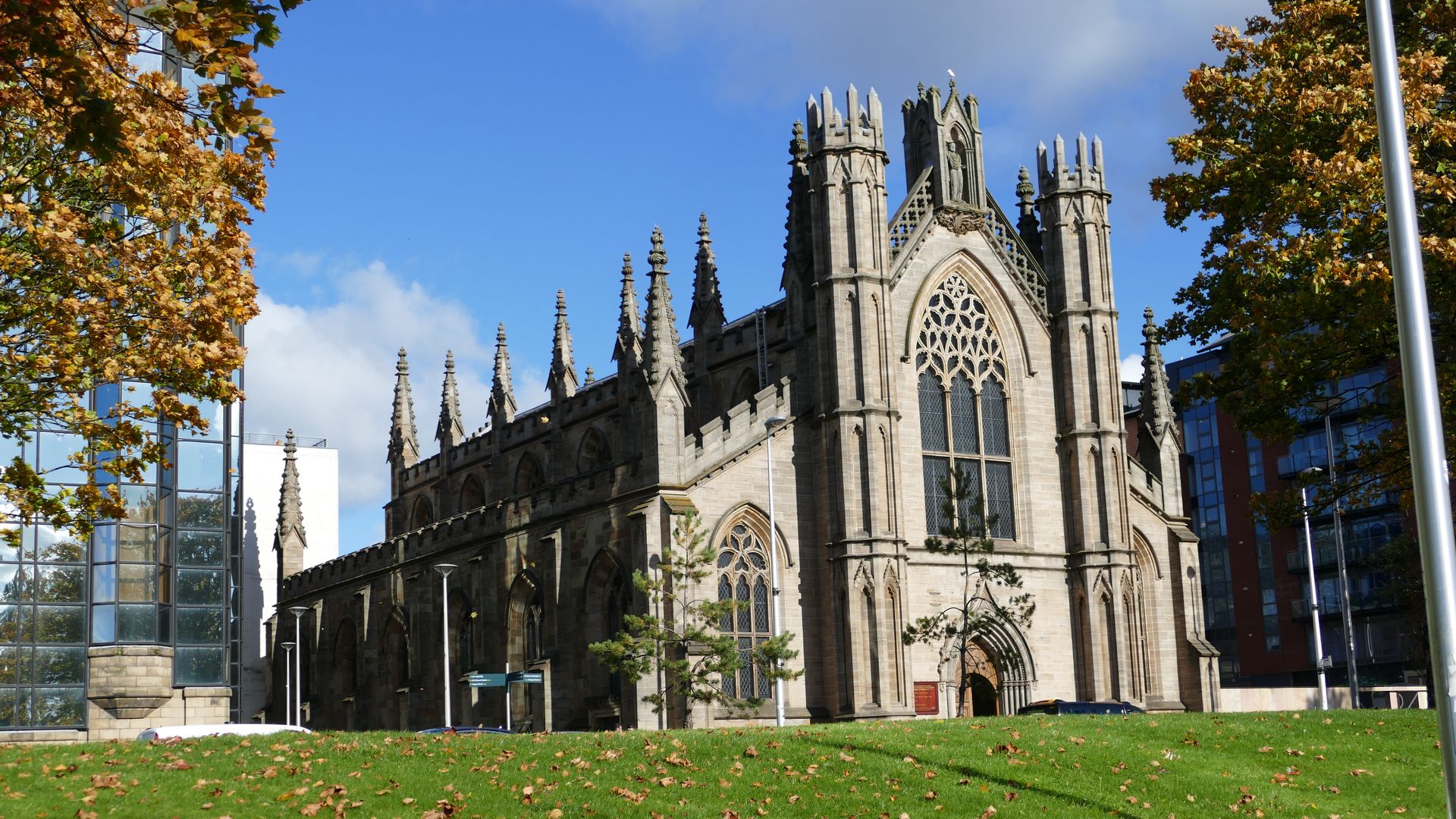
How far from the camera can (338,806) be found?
746 inches

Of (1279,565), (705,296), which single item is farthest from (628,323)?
(1279,565)

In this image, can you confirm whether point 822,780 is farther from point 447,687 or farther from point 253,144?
point 447,687

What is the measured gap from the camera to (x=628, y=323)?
192 ft

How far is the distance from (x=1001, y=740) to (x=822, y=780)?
4960mm

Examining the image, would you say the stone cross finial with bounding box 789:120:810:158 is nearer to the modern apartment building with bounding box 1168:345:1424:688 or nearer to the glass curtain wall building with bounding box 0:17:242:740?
the glass curtain wall building with bounding box 0:17:242:740

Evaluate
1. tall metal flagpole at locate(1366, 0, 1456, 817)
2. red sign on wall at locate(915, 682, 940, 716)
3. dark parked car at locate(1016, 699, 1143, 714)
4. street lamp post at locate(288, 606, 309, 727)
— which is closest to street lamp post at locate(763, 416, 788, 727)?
red sign on wall at locate(915, 682, 940, 716)

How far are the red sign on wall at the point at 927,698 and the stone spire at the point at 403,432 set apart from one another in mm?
36415

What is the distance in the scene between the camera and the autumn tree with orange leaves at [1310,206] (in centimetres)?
2467

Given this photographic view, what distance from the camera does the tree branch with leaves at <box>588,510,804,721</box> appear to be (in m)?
42.5

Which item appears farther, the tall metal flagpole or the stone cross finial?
the stone cross finial

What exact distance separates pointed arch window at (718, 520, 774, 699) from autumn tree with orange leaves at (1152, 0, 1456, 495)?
19.3m

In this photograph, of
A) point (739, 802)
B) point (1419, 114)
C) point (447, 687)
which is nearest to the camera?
point (739, 802)

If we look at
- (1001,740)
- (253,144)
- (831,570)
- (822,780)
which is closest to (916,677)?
(831,570)

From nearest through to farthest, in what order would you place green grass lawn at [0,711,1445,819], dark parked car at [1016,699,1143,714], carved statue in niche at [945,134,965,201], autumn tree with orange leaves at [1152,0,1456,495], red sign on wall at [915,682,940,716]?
green grass lawn at [0,711,1445,819] → autumn tree with orange leaves at [1152,0,1456,495] → dark parked car at [1016,699,1143,714] → red sign on wall at [915,682,940,716] → carved statue in niche at [945,134,965,201]
